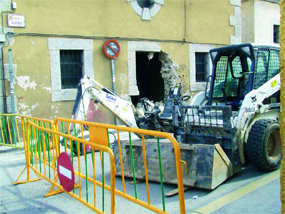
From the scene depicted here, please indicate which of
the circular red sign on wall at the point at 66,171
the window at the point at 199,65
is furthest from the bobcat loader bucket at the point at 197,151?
the window at the point at 199,65

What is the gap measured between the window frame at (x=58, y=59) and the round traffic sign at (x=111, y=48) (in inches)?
21.6

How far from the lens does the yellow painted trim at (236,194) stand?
3.88 metres

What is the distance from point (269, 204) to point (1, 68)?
284 inches

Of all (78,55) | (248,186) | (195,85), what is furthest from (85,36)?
(248,186)

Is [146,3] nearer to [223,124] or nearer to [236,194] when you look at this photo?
[223,124]

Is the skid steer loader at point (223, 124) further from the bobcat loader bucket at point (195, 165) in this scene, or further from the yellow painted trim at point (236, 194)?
the yellow painted trim at point (236, 194)

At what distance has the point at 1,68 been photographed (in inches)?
326

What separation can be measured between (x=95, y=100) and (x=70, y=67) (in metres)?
2.91

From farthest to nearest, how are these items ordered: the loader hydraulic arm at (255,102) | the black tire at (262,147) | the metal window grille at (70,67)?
1. the metal window grille at (70,67)
2. the loader hydraulic arm at (255,102)
3. the black tire at (262,147)

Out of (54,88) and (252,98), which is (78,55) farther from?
(252,98)

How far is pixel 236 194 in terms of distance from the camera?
14.1 feet

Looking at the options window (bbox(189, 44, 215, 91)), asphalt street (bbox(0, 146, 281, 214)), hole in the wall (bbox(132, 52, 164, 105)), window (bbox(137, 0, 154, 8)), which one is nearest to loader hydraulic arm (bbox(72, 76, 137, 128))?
asphalt street (bbox(0, 146, 281, 214))

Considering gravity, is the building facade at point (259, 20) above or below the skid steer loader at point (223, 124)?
above

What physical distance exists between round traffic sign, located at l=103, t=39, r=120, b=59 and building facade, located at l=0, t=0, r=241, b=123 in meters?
0.15
